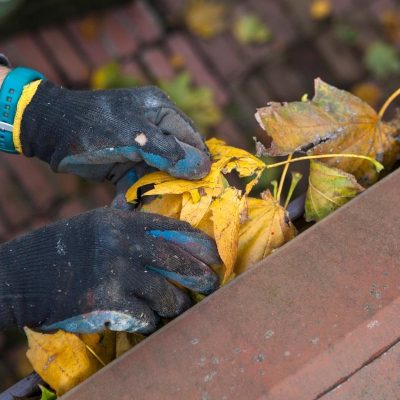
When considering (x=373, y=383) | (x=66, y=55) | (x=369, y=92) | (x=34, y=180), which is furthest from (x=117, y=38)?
(x=373, y=383)

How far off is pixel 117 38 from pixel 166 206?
1.30 meters

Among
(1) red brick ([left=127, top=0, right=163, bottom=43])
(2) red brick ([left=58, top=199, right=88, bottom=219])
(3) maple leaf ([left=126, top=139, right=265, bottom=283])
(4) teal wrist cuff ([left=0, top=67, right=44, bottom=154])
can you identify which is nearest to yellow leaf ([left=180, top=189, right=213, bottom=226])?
(3) maple leaf ([left=126, top=139, right=265, bottom=283])

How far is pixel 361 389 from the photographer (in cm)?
100

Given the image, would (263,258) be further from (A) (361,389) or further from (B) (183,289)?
(A) (361,389)

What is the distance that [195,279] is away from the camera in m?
1.11

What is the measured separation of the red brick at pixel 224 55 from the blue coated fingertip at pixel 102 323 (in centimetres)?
147

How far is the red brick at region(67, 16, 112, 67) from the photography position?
2.28 m

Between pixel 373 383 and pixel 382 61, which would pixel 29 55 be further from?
pixel 373 383

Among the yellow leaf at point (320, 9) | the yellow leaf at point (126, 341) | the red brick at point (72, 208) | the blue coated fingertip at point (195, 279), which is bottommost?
the yellow leaf at point (320, 9)

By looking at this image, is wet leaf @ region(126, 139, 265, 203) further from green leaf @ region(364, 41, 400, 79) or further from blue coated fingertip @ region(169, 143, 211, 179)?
green leaf @ region(364, 41, 400, 79)

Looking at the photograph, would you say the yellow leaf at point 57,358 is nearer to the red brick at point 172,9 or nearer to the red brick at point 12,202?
the red brick at point 12,202

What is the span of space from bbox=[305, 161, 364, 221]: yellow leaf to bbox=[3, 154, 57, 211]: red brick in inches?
45.9

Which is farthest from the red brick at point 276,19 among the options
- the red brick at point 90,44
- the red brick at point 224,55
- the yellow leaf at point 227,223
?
the yellow leaf at point 227,223

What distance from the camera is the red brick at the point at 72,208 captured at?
6.94 feet
